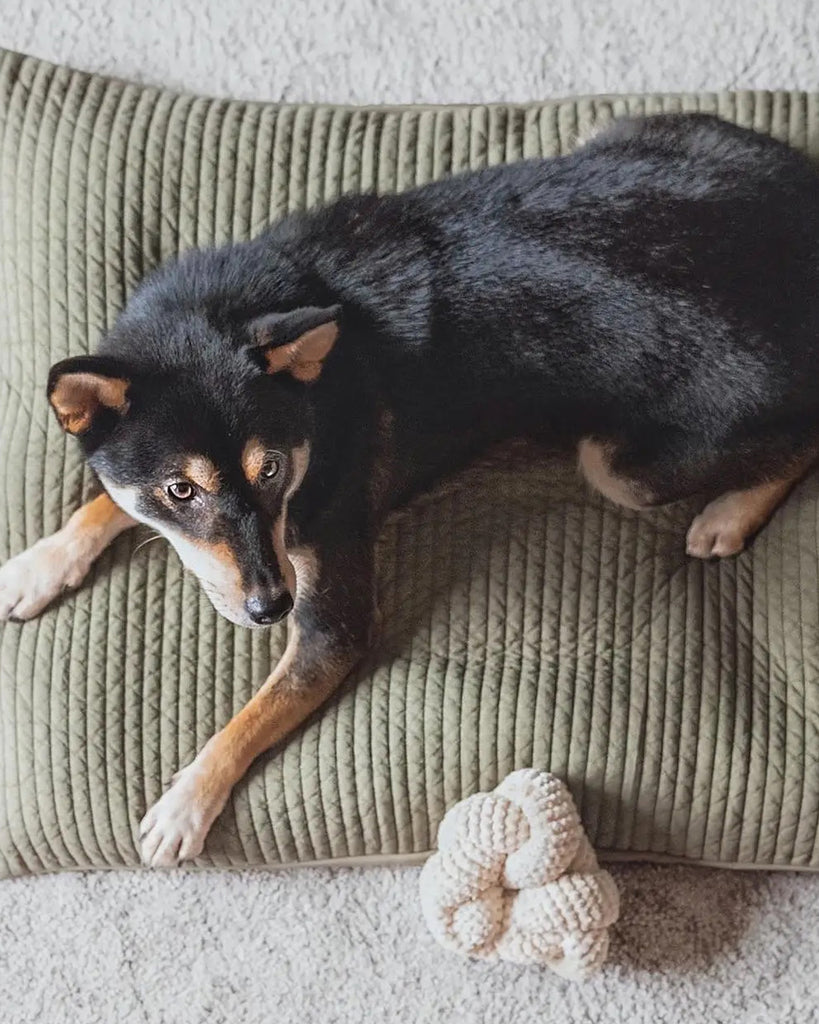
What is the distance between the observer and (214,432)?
1.39 m

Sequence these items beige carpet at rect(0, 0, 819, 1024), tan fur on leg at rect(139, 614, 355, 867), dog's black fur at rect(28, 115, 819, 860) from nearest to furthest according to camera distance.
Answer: dog's black fur at rect(28, 115, 819, 860)
tan fur on leg at rect(139, 614, 355, 867)
beige carpet at rect(0, 0, 819, 1024)

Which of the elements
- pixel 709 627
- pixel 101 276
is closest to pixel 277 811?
pixel 709 627

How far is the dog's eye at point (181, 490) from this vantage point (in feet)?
4.63

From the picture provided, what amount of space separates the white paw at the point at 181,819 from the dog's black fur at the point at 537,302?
24cm

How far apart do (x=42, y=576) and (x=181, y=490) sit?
0.45 m

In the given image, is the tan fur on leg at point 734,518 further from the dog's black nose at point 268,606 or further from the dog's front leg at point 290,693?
the dog's black nose at point 268,606

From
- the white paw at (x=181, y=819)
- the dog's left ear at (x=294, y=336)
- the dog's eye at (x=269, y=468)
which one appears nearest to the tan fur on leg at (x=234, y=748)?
the white paw at (x=181, y=819)

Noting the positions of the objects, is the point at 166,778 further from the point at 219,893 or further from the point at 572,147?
the point at 572,147

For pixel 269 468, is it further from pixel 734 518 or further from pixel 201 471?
pixel 734 518

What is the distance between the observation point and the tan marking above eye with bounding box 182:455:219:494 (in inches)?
54.7

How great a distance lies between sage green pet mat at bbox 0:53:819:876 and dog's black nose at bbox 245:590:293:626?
30cm

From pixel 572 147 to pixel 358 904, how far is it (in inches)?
50.7

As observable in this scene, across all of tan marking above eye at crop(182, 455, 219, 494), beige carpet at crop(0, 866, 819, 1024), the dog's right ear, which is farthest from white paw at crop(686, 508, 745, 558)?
the dog's right ear

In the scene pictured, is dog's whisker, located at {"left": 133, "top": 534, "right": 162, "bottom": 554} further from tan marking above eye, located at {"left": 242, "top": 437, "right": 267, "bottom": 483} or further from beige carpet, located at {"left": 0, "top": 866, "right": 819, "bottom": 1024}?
beige carpet, located at {"left": 0, "top": 866, "right": 819, "bottom": 1024}
